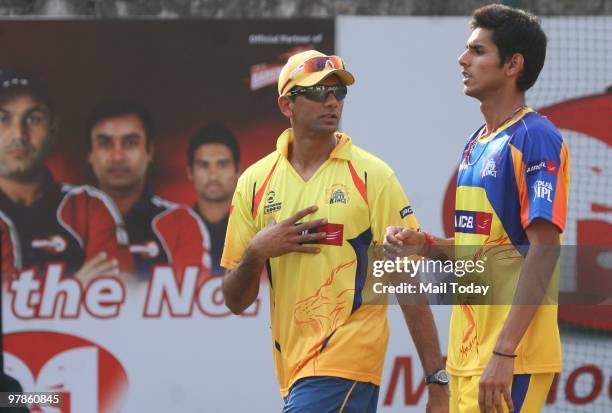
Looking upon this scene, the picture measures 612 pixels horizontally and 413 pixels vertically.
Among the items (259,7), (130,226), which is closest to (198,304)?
(130,226)

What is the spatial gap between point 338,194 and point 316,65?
1.80 ft

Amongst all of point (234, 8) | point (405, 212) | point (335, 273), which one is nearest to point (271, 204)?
point (335, 273)

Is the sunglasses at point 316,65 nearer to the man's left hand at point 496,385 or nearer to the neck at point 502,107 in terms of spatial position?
the neck at point 502,107

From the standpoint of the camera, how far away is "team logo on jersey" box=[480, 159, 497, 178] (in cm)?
401

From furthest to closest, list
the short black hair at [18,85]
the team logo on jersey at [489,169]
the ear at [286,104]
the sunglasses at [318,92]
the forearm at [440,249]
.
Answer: the short black hair at [18,85], the ear at [286,104], the sunglasses at [318,92], the forearm at [440,249], the team logo on jersey at [489,169]

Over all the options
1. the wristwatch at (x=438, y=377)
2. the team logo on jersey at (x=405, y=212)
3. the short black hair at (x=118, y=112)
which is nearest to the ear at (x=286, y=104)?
the team logo on jersey at (x=405, y=212)

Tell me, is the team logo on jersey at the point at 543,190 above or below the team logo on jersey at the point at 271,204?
below

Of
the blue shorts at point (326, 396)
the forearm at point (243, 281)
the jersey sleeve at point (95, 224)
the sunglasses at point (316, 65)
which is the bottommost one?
the blue shorts at point (326, 396)

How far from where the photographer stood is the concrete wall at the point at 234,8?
736 cm

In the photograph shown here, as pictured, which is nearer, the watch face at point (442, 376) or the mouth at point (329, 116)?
the watch face at point (442, 376)

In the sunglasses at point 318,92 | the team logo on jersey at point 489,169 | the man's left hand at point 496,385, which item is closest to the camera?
the man's left hand at point 496,385

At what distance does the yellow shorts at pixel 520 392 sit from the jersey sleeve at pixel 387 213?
711mm

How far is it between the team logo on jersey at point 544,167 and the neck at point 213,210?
3.46 meters

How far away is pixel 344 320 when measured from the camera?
4512mm
